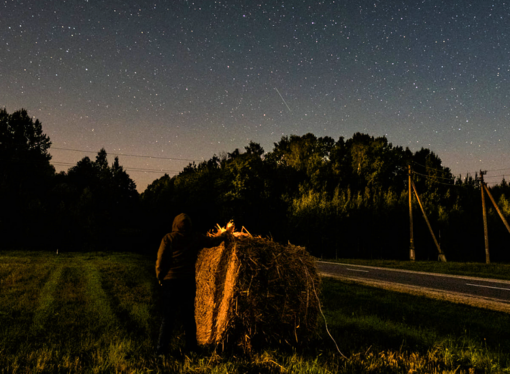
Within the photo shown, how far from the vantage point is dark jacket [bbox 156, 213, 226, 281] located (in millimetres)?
4875

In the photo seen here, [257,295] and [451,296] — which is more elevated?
[257,295]

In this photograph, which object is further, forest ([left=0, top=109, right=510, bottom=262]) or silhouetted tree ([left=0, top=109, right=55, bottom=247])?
silhouetted tree ([left=0, top=109, right=55, bottom=247])

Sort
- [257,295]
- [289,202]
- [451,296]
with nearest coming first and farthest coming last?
[257,295], [451,296], [289,202]

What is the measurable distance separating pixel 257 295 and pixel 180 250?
4.06 feet

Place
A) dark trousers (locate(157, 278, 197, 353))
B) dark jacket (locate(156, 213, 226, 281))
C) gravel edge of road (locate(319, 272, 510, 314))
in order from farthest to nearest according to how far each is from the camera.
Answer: gravel edge of road (locate(319, 272, 510, 314)) < dark jacket (locate(156, 213, 226, 281)) < dark trousers (locate(157, 278, 197, 353))

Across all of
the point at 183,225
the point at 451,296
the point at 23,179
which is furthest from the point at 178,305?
the point at 23,179

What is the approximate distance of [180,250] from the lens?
4.94 m

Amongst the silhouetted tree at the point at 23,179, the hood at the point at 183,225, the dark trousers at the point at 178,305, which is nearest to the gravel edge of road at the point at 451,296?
the dark trousers at the point at 178,305

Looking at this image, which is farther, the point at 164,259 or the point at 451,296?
the point at 451,296

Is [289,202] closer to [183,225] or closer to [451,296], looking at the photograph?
[451,296]

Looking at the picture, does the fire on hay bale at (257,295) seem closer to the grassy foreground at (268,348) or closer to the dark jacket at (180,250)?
the grassy foreground at (268,348)

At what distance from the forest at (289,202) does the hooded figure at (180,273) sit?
3014 centimetres

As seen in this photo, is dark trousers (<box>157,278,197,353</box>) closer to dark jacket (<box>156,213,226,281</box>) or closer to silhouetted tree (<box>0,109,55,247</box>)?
dark jacket (<box>156,213,226,281</box>)

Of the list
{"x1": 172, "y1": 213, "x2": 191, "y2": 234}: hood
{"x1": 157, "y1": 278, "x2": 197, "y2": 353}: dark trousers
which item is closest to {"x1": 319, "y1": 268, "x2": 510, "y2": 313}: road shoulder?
{"x1": 157, "y1": 278, "x2": 197, "y2": 353}: dark trousers
